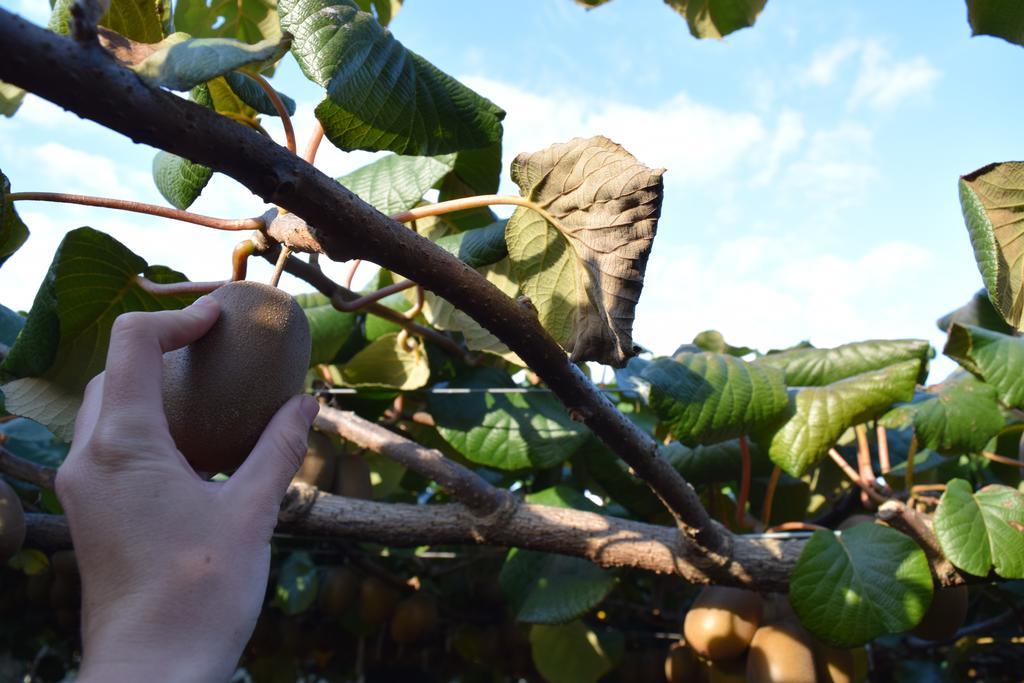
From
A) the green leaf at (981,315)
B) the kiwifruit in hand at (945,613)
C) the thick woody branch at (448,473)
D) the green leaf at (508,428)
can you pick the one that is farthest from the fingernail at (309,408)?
the green leaf at (981,315)

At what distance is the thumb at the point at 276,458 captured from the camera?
586mm

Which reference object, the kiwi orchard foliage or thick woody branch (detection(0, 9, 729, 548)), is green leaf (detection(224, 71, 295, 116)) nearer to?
the kiwi orchard foliage

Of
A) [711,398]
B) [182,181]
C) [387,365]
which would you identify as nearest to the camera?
[182,181]

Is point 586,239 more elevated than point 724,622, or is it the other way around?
point 586,239

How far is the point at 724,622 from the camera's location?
4.47ft

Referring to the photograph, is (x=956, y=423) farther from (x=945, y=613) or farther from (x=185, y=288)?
(x=185, y=288)

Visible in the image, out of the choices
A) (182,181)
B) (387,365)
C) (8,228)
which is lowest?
(387,365)

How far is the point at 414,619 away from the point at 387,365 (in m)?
0.81

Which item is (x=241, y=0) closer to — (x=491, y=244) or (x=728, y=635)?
(x=491, y=244)

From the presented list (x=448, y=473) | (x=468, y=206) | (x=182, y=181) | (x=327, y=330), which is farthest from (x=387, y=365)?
(x=468, y=206)

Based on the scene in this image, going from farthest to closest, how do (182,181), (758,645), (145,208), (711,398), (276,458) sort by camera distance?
1. (758,645)
2. (711,398)
3. (182,181)
4. (145,208)
5. (276,458)

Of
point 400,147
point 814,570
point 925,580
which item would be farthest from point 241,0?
point 925,580

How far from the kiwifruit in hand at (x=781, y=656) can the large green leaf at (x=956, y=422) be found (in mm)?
389

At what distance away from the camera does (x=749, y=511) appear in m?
1.87
